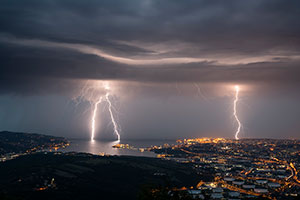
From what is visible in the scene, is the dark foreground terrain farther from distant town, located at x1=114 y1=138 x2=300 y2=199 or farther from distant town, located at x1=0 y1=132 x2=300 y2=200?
distant town, located at x1=114 y1=138 x2=300 y2=199

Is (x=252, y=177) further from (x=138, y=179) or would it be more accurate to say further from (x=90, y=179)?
(x=90, y=179)

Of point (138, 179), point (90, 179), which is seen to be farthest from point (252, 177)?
point (90, 179)

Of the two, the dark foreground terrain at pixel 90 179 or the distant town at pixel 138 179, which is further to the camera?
the distant town at pixel 138 179

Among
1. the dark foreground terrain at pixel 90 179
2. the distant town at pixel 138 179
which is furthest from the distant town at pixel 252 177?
the dark foreground terrain at pixel 90 179

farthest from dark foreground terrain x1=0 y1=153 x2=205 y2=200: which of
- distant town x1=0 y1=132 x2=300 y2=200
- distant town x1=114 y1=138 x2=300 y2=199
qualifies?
distant town x1=114 y1=138 x2=300 y2=199

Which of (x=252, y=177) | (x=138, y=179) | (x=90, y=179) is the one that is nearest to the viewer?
(x=90, y=179)

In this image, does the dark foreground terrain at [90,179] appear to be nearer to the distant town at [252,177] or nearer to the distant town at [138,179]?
the distant town at [138,179]

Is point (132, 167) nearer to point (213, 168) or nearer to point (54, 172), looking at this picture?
point (54, 172)

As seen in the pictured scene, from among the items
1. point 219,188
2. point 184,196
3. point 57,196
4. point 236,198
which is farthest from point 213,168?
point 184,196
